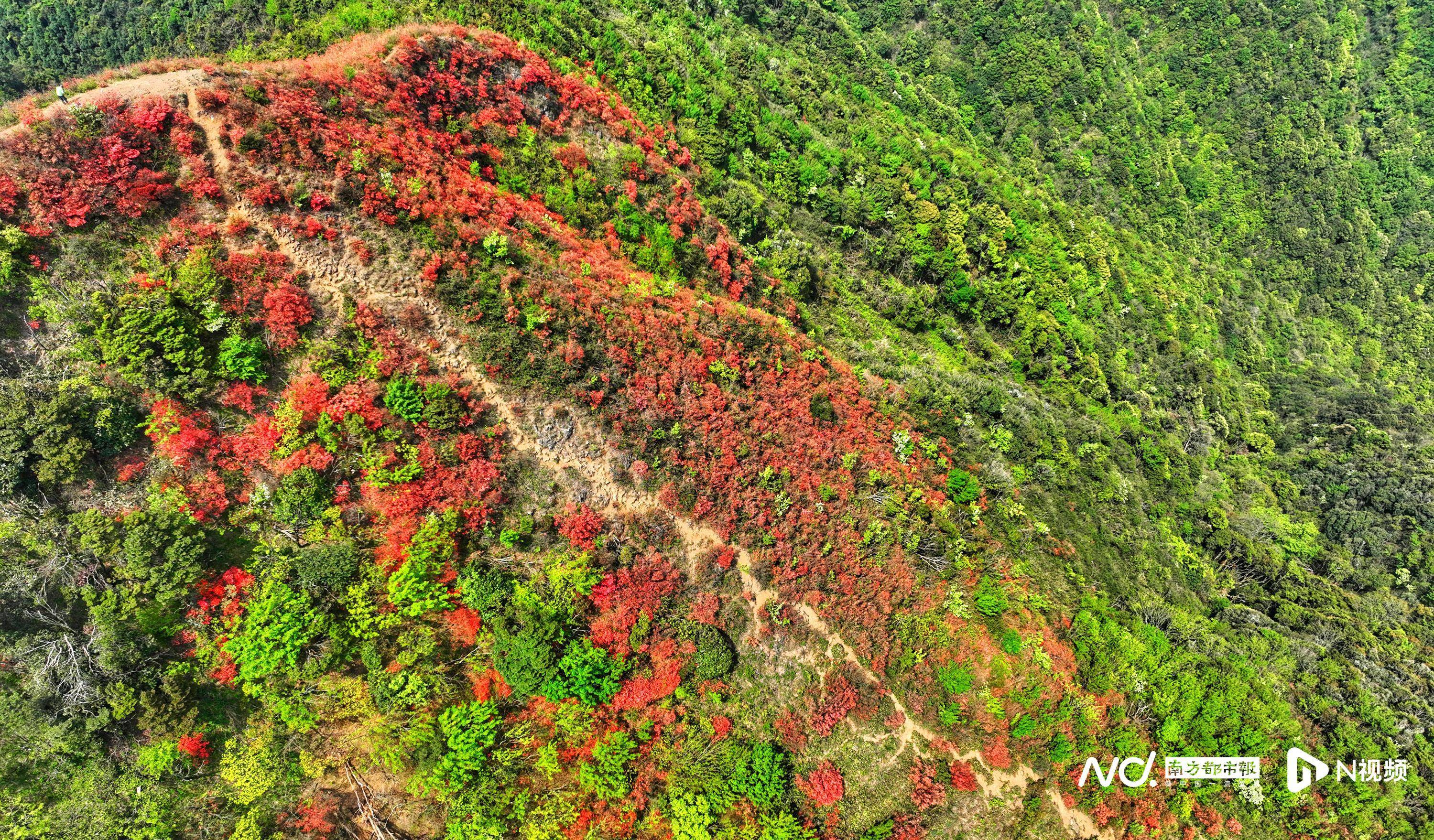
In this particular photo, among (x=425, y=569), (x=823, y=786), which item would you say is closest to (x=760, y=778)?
(x=823, y=786)

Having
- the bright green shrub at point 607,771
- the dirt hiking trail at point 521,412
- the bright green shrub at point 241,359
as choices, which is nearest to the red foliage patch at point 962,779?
the dirt hiking trail at point 521,412

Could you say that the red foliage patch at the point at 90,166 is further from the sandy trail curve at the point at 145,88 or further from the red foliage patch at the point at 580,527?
the red foliage patch at the point at 580,527

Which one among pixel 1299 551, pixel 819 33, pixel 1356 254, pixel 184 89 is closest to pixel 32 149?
pixel 184 89

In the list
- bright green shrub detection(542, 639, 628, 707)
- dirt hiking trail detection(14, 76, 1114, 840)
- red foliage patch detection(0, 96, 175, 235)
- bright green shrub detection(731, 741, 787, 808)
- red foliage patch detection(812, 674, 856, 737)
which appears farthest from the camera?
red foliage patch detection(812, 674, 856, 737)

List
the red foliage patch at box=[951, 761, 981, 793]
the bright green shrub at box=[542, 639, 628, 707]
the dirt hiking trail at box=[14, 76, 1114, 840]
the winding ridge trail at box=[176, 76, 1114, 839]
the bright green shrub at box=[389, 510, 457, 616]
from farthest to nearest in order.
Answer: the red foliage patch at box=[951, 761, 981, 793], the bright green shrub at box=[542, 639, 628, 707], the winding ridge trail at box=[176, 76, 1114, 839], the dirt hiking trail at box=[14, 76, 1114, 840], the bright green shrub at box=[389, 510, 457, 616]

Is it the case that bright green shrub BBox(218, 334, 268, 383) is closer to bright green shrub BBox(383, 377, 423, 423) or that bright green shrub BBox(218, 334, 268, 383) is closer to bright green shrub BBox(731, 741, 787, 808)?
bright green shrub BBox(383, 377, 423, 423)

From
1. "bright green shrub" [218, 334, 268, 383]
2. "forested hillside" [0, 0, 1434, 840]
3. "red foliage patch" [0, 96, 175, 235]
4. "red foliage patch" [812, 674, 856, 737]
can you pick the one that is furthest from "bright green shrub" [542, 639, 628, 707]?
"red foliage patch" [0, 96, 175, 235]

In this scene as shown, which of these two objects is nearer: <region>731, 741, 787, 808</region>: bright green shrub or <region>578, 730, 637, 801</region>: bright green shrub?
<region>578, 730, 637, 801</region>: bright green shrub
